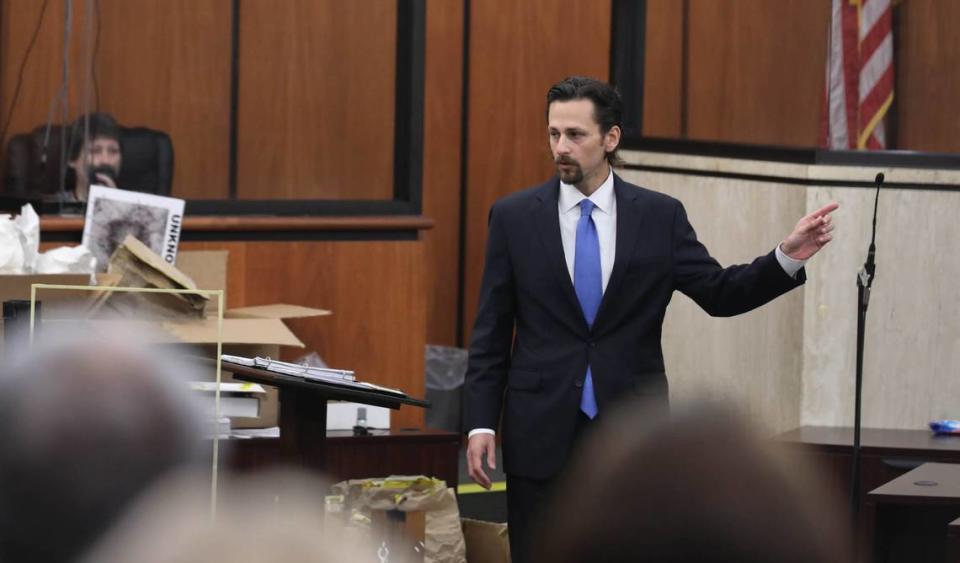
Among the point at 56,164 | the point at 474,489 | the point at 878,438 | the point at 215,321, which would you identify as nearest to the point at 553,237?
the point at 215,321

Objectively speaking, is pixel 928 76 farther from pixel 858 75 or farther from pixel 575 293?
pixel 575 293

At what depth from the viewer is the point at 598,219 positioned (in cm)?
379

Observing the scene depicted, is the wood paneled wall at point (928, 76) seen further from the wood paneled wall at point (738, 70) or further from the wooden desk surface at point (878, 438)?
the wooden desk surface at point (878, 438)

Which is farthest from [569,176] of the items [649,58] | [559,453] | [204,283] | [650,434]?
[649,58]

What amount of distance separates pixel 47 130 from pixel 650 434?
471 cm

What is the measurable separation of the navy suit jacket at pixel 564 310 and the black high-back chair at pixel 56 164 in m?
2.07

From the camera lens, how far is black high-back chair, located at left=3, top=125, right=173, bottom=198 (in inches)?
213

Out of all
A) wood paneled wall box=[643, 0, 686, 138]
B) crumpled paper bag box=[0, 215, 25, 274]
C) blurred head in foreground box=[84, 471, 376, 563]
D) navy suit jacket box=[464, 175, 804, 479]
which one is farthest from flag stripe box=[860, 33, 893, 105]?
blurred head in foreground box=[84, 471, 376, 563]

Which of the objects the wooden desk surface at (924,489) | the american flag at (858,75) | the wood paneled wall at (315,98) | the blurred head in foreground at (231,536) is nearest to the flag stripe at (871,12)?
the american flag at (858,75)

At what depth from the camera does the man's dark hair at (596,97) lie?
12.5 ft

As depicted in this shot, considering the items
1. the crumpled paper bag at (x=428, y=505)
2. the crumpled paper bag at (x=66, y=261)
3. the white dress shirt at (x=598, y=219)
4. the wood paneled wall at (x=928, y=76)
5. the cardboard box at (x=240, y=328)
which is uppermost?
the wood paneled wall at (x=928, y=76)

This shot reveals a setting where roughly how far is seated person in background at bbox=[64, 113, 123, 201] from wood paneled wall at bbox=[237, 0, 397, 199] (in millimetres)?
503

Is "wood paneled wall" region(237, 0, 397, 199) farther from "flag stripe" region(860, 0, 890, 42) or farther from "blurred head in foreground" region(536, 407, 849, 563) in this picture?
"blurred head in foreground" region(536, 407, 849, 563)

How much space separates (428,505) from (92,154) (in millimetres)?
1701
